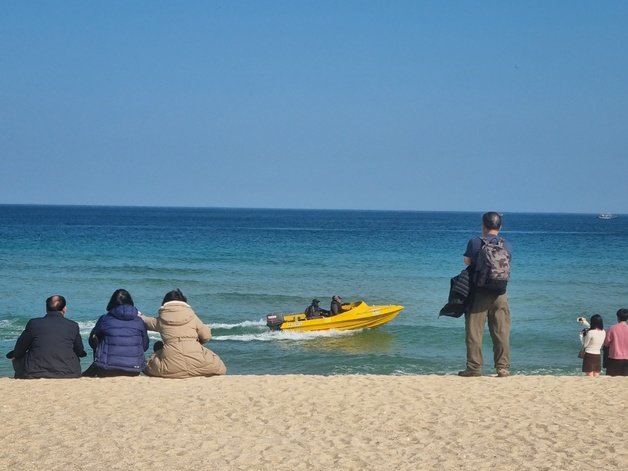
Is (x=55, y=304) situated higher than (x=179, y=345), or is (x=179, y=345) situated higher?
(x=55, y=304)

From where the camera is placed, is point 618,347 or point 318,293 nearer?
point 618,347

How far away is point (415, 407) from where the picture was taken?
347 inches

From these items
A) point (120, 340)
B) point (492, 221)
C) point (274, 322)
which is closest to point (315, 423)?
point (492, 221)

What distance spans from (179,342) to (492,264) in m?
3.72

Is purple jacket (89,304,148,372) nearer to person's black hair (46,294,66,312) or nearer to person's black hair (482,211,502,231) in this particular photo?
person's black hair (46,294,66,312)

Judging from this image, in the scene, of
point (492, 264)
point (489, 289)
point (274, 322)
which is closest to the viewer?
point (492, 264)

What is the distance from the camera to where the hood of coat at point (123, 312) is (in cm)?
1002

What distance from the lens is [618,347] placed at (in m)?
11.5

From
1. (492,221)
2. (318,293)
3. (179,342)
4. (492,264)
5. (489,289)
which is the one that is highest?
(492,221)

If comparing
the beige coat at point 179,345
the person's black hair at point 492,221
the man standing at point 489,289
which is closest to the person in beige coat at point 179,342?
the beige coat at point 179,345

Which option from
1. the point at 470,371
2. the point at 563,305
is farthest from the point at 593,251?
the point at 470,371

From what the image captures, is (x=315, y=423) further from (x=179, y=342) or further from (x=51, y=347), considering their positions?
(x=51, y=347)

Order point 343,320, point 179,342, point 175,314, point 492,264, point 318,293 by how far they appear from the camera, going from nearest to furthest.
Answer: point 492,264
point 175,314
point 179,342
point 343,320
point 318,293

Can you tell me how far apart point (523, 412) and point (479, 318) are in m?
1.44
